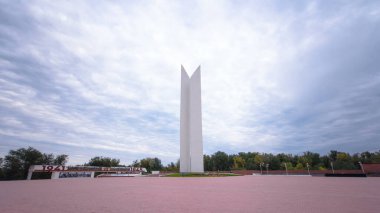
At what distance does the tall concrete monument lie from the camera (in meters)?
38.0

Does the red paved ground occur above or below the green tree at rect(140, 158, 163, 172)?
below

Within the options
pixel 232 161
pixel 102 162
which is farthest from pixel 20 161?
pixel 232 161

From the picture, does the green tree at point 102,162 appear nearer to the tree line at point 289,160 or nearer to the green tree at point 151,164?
the green tree at point 151,164

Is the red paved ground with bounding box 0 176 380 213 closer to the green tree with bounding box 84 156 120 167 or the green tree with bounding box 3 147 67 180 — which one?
the green tree with bounding box 3 147 67 180

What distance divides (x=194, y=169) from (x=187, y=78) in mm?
17674

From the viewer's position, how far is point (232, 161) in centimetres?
8112

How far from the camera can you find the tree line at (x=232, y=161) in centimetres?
4750

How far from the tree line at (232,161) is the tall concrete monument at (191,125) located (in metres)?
19.5

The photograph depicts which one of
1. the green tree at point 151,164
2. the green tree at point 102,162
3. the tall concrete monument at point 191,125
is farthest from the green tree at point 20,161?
the green tree at point 151,164

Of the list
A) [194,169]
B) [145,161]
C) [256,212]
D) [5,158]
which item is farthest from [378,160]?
[5,158]

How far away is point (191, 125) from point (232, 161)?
1882 inches

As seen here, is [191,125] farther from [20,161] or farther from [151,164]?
[151,164]

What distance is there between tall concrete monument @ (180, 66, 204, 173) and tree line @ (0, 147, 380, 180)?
19.5 m

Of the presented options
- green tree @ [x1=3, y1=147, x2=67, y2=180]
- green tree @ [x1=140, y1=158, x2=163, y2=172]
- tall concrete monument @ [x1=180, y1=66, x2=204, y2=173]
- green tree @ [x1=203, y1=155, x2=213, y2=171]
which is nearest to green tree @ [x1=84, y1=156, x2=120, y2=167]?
green tree @ [x1=140, y1=158, x2=163, y2=172]
